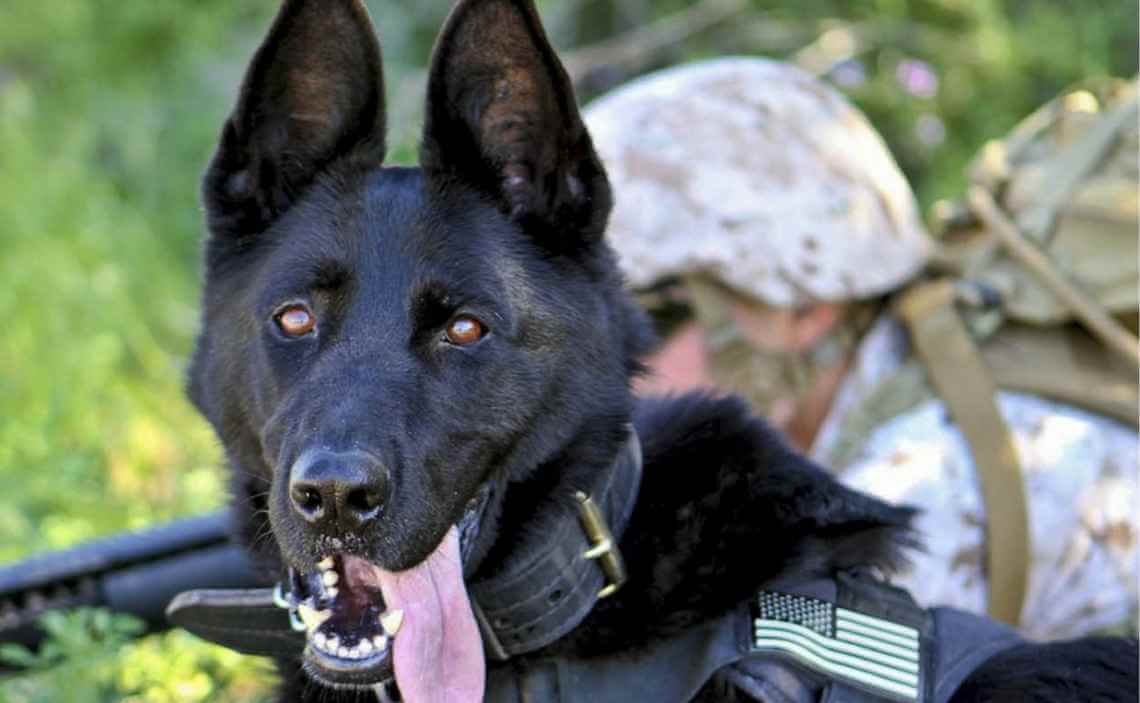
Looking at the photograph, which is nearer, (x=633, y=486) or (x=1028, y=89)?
(x=633, y=486)

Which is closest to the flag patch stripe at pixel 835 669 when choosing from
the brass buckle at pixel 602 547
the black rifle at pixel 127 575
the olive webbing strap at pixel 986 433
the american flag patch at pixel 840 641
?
the american flag patch at pixel 840 641

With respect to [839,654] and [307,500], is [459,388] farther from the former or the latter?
[839,654]

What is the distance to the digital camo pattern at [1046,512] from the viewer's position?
11.4ft

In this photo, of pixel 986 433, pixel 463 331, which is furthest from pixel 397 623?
pixel 986 433

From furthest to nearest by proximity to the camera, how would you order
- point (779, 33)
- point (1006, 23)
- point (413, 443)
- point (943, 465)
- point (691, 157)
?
point (779, 33), point (1006, 23), point (691, 157), point (943, 465), point (413, 443)

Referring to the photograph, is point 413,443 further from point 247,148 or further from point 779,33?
point 779,33

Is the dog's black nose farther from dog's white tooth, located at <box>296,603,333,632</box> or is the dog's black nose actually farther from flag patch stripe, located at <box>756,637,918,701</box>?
flag patch stripe, located at <box>756,637,918,701</box>

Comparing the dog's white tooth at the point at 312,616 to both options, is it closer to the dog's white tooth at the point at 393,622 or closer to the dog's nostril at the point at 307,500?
the dog's white tooth at the point at 393,622

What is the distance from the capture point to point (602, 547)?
93.7 inches

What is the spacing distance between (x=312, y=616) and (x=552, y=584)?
384 mm

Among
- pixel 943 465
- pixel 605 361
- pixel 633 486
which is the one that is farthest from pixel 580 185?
pixel 943 465

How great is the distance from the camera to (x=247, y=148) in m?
2.49

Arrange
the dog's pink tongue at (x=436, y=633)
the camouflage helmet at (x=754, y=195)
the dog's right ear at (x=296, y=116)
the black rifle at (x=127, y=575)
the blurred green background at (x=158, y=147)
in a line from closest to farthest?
1. the dog's pink tongue at (x=436, y=633)
2. the dog's right ear at (x=296, y=116)
3. the black rifle at (x=127, y=575)
4. the camouflage helmet at (x=754, y=195)
5. the blurred green background at (x=158, y=147)

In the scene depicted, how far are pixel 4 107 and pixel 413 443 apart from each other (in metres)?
6.16
